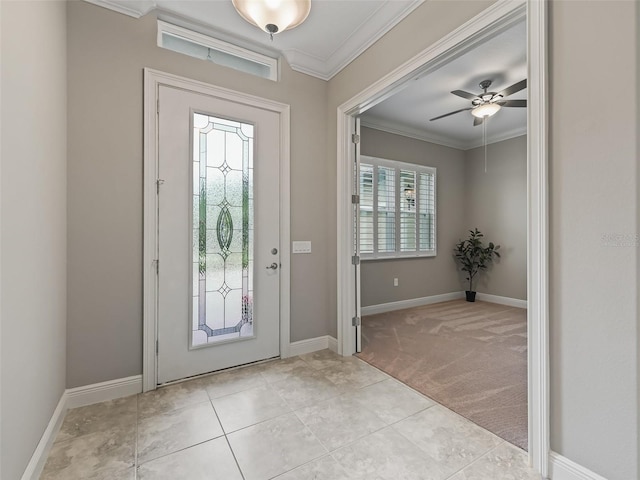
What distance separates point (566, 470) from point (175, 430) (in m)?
2.09

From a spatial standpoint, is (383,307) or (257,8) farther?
(383,307)

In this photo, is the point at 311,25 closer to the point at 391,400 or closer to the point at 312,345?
the point at 312,345

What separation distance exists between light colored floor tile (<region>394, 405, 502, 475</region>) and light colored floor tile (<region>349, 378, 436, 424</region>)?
0.21 ft

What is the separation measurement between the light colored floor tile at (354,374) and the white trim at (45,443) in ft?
5.86

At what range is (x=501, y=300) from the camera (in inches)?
198

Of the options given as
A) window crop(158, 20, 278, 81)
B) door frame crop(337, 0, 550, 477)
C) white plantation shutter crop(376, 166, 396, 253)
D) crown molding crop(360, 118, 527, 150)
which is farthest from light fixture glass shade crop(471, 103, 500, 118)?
window crop(158, 20, 278, 81)

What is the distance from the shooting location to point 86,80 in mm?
2064

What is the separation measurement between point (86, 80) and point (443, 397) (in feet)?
11.4

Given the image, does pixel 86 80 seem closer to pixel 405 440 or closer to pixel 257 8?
pixel 257 8

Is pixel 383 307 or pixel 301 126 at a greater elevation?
pixel 301 126

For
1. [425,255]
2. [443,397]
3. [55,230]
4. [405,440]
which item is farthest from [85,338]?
[425,255]

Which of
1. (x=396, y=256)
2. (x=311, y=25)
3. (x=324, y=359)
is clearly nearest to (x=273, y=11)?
(x=311, y=25)

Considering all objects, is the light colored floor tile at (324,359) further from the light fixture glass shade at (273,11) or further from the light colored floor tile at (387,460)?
the light fixture glass shade at (273,11)

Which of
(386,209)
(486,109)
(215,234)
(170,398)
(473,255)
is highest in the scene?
(486,109)
